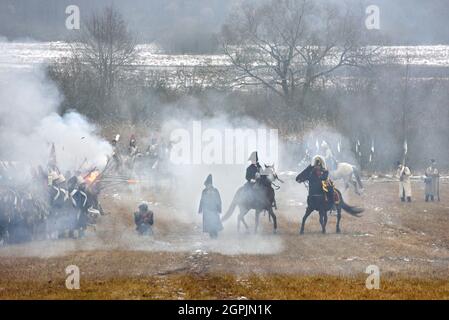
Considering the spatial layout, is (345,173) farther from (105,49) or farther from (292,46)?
(105,49)

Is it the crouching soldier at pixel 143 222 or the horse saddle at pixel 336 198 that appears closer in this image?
the crouching soldier at pixel 143 222

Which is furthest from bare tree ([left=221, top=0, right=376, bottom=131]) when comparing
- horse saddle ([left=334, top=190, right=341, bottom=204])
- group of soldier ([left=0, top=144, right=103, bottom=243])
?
group of soldier ([left=0, top=144, right=103, bottom=243])

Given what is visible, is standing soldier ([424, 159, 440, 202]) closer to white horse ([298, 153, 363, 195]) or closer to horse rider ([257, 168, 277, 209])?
white horse ([298, 153, 363, 195])

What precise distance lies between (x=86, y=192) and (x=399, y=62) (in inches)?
1466

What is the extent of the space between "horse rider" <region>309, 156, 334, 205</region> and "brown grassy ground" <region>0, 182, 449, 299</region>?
4.06 ft

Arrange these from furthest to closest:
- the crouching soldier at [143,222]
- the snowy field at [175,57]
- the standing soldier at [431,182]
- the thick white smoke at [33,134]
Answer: the snowy field at [175,57] < the standing soldier at [431,182] < the thick white smoke at [33,134] < the crouching soldier at [143,222]

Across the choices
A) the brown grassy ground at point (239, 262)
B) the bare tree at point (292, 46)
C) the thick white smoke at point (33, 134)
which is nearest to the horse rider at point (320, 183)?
the brown grassy ground at point (239, 262)

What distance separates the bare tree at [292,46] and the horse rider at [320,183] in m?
32.1

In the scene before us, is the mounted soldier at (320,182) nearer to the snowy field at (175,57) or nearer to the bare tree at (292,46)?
the snowy field at (175,57)

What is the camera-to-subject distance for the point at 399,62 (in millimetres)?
53062

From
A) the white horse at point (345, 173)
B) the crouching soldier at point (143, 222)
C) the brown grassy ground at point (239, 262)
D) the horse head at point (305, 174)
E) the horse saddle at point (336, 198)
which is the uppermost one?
the horse head at point (305, 174)

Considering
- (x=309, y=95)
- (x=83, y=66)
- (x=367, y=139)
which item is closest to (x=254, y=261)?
(x=367, y=139)

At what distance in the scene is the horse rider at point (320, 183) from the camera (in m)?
21.4

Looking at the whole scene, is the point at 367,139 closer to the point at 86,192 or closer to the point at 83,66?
the point at 83,66
